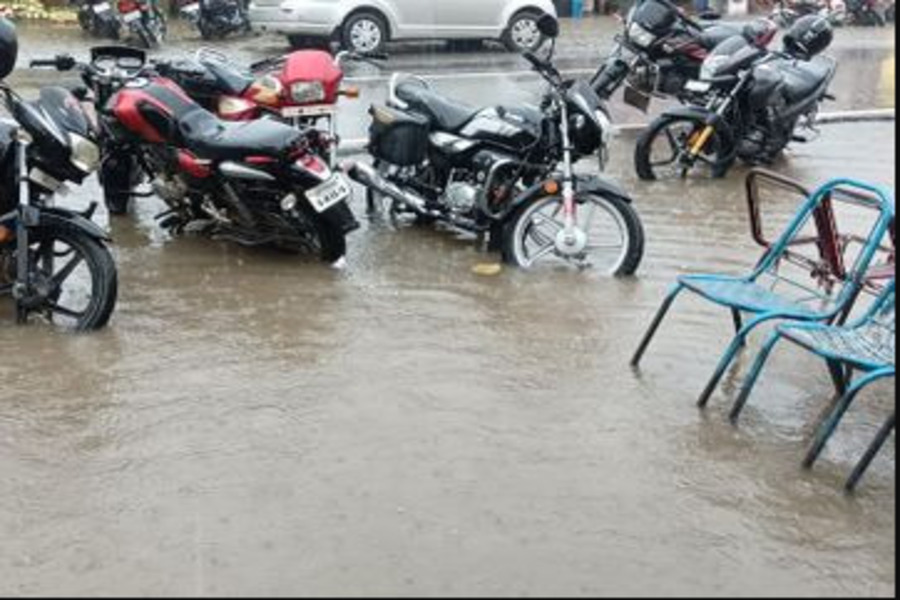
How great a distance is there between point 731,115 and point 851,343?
5472 mm

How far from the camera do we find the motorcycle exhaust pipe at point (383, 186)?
7.47m

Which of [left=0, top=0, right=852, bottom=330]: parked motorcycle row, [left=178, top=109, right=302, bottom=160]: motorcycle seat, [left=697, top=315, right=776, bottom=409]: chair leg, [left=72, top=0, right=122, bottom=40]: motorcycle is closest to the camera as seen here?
[left=697, top=315, right=776, bottom=409]: chair leg

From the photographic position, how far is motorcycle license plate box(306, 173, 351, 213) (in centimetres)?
656

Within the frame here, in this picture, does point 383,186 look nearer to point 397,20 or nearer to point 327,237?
point 327,237

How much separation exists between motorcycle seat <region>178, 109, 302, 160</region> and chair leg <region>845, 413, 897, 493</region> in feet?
11.8

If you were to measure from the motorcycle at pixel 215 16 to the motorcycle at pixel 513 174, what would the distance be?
11424 millimetres

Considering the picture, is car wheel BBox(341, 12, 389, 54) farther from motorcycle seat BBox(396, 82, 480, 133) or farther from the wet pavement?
the wet pavement

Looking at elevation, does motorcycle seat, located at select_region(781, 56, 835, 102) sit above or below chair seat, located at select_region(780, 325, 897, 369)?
above

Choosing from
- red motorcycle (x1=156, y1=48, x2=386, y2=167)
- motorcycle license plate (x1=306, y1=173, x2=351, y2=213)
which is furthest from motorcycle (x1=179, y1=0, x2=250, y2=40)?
motorcycle license plate (x1=306, y1=173, x2=351, y2=213)

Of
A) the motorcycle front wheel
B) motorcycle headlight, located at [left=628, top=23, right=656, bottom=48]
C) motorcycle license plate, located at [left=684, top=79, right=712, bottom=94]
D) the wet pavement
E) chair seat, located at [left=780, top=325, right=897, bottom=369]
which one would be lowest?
the wet pavement

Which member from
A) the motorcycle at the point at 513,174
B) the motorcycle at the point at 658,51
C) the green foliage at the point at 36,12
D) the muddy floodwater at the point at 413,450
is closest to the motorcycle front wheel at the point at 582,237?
the motorcycle at the point at 513,174

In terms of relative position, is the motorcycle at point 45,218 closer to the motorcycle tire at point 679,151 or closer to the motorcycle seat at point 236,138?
the motorcycle seat at point 236,138

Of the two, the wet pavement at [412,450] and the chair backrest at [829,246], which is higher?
the chair backrest at [829,246]

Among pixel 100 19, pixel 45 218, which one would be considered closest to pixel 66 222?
pixel 45 218
